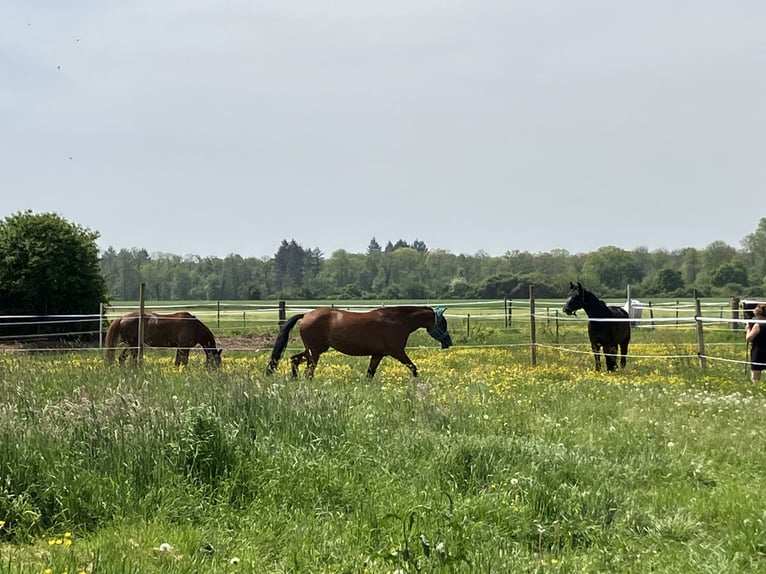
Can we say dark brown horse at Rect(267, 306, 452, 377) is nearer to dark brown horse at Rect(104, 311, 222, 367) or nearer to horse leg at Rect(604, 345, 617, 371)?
dark brown horse at Rect(104, 311, 222, 367)

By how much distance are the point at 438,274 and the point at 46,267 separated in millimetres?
86851

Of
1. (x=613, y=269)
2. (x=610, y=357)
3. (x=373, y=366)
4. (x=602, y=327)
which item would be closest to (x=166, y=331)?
(x=373, y=366)

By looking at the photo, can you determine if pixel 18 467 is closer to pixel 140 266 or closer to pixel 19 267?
pixel 19 267

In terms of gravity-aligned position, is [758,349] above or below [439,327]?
below

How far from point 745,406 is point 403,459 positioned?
5.19 meters

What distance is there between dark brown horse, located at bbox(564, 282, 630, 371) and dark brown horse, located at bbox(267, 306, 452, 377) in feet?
13.0

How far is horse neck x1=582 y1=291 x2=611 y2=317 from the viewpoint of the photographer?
49.3ft

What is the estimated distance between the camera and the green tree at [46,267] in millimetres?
23875

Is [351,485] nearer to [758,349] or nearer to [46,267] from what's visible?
[758,349]

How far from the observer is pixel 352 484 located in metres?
4.81

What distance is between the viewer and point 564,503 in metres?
4.56

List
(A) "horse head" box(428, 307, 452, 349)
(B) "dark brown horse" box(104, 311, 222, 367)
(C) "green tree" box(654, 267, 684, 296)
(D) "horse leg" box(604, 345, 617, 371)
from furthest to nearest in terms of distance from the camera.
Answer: (C) "green tree" box(654, 267, 684, 296) → (B) "dark brown horse" box(104, 311, 222, 367) → (D) "horse leg" box(604, 345, 617, 371) → (A) "horse head" box(428, 307, 452, 349)

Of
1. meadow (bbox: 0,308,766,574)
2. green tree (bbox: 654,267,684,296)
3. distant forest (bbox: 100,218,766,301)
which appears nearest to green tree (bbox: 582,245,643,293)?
distant forest (bbox: 100,218,766,301)

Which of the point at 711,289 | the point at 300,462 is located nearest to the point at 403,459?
the point at 300,462
